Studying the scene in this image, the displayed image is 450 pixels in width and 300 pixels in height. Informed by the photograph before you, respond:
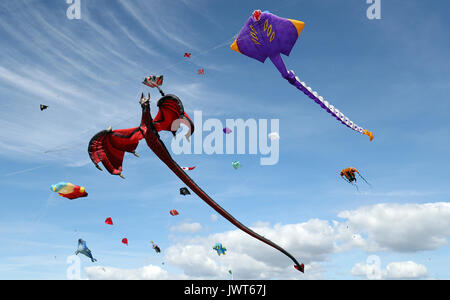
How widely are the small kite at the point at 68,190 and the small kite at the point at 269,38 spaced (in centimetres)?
1317

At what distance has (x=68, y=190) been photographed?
19250 millimetres

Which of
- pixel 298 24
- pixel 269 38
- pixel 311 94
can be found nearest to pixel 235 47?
pixel 269 38

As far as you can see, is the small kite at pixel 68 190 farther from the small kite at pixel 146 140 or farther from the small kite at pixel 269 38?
the small kite at pixel 269 38

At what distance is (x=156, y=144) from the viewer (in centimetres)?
1736

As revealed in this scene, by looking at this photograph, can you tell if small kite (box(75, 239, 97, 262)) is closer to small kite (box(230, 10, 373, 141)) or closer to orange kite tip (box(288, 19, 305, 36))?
small kite (box(230, 10, 373, 141))

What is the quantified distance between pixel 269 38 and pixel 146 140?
10155 millimetres

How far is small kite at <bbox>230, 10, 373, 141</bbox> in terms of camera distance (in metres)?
21.1

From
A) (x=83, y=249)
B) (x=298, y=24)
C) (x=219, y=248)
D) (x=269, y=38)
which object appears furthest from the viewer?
(x=219, y=248)

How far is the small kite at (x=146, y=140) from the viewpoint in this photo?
16.9 m

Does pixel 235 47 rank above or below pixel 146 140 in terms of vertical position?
above

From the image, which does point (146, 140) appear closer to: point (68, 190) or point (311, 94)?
point (68, 190)
